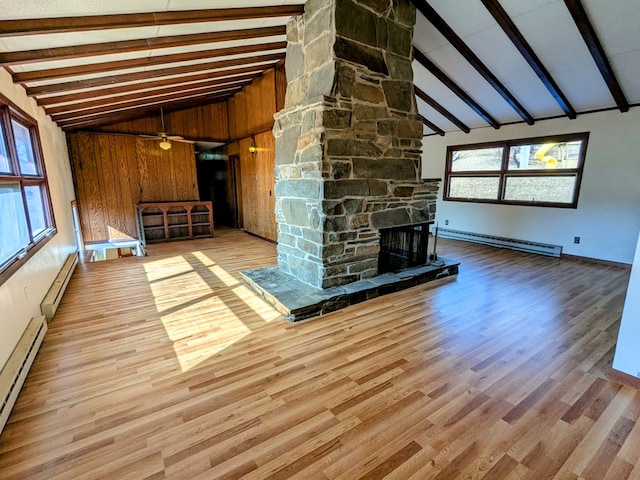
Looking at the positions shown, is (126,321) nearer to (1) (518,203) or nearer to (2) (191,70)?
(2) (191,70)

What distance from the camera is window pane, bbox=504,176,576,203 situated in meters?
5.46

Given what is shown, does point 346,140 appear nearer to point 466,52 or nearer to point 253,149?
point 466,52

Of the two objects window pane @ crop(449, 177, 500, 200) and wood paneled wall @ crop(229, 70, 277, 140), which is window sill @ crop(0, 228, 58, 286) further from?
window pane @ crop(449, 177, 500, 200)

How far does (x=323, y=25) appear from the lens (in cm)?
318

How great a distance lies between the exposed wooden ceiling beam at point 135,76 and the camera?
339 cm

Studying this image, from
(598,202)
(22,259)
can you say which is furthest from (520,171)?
(22,259)

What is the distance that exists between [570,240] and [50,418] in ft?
24.1

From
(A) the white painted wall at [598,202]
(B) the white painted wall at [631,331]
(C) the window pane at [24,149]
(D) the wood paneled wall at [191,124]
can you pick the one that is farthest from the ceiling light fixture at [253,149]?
(B) the white painted wall at [631,331]

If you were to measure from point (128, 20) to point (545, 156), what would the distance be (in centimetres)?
671

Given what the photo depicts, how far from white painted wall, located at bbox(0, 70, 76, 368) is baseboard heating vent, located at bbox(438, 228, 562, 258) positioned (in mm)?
7460

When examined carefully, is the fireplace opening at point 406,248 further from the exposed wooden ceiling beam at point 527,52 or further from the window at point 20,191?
the window at point 20,191

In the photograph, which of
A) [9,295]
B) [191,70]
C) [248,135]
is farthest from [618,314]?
[248,135]

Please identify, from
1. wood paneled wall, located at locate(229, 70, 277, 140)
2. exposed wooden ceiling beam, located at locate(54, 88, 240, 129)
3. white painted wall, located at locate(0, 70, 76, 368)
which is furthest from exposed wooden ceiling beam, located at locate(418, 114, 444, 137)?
white painted wall, located at locate(0, 70, 76, 368)

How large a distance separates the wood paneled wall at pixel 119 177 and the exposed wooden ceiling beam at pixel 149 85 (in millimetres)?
2667
